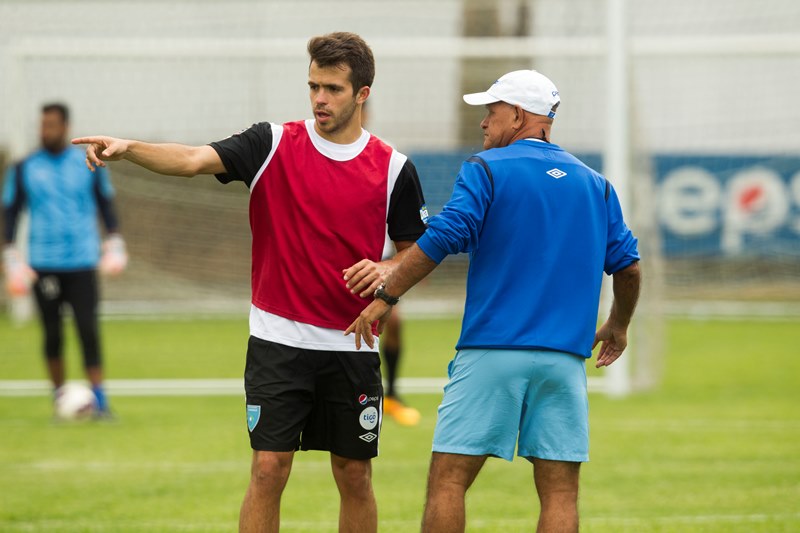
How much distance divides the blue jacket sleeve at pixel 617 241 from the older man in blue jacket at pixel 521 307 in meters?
0.11

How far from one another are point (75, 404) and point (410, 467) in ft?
11.1

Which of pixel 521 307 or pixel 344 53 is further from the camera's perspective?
pixel 344 53

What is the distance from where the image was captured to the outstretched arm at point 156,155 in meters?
4.51

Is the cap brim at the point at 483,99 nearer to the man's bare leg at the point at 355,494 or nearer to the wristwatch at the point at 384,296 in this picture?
the wristwatch at the point at 384,296

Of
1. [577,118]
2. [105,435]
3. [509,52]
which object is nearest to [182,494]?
[105,435]

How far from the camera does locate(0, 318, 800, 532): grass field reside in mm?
6586

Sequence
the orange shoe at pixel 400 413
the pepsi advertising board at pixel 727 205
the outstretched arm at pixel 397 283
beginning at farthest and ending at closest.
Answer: the pepsi advertising board at pixel 727 205 → the orange shoe at pixel 400 413 → the outstretched arm at pixel 397 283

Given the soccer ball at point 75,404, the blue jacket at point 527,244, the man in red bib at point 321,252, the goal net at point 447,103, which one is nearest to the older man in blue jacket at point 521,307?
the blue jacket at point 527,244

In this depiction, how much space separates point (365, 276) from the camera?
473 centimetres

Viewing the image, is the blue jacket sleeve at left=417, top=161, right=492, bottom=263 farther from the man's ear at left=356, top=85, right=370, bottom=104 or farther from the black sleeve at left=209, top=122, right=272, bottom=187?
the black sleeve at left=209, top=122, right=272, bottom=187

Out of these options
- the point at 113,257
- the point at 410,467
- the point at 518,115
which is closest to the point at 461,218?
the point at 518,115

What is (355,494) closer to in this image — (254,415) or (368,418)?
(368,418)

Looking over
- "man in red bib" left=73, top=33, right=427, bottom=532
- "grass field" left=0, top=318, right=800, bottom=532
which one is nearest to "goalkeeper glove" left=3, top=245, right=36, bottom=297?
"grass field" left=0, top=318, right=800, bottom=532

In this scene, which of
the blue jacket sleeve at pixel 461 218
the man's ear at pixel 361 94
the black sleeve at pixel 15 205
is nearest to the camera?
the blue jacket sleeve at pixel 461 218
